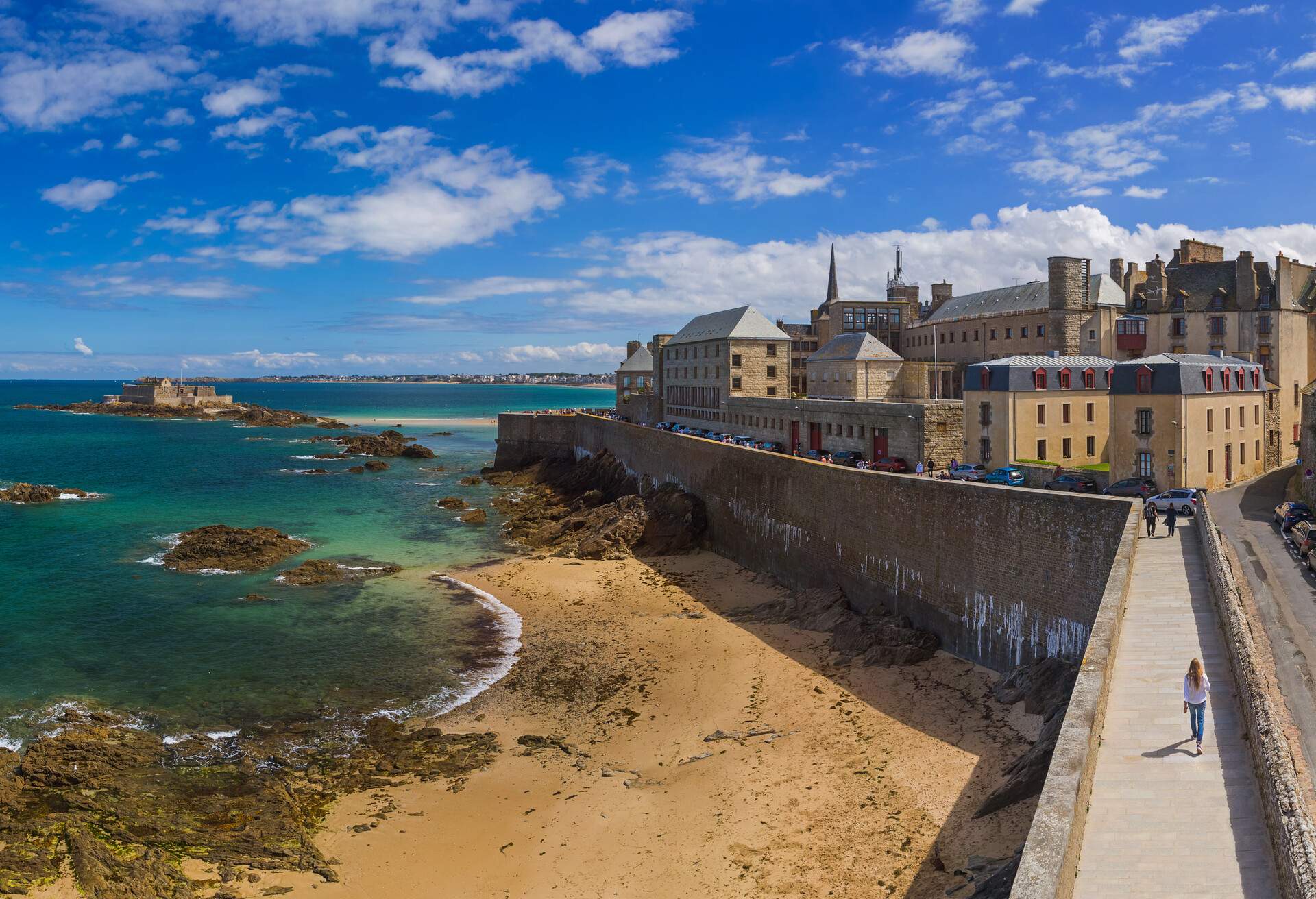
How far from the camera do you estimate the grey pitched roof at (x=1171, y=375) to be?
2778 cm

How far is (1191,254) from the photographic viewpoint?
50969 millimetres

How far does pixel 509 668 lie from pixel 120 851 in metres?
10.6

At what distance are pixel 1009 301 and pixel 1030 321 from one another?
3890 millimetres

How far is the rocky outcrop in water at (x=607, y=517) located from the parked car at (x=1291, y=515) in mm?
20652

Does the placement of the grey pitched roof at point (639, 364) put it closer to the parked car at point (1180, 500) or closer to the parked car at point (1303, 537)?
the parked car at point (1180, 500)

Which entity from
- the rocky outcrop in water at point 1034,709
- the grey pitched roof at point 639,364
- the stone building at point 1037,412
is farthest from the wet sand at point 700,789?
the grey pitched roof at point 639,364

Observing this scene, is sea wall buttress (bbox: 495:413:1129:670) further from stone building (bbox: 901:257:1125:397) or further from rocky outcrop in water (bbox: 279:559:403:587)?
stone building (bbox: 901:257:1125:397)

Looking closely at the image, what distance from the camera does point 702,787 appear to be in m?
16.7

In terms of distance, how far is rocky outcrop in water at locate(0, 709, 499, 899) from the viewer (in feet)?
46.1

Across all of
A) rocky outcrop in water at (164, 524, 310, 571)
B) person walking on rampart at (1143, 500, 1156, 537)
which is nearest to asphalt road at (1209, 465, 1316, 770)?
person walking on rampart at (1143, 500, 1156, 537)

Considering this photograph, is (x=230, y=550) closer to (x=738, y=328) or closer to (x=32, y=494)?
(x=32, y=494)

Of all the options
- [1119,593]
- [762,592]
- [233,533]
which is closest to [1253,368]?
[762,592]

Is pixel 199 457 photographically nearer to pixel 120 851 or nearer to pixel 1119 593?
pixel 120 851

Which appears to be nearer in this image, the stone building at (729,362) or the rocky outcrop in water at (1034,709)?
the rocky outcrop in water at (1034,709)
